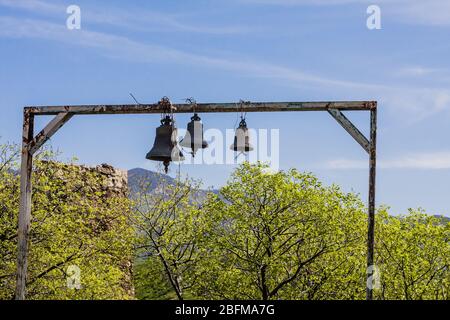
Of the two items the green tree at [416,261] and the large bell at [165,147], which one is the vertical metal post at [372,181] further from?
the green tree at [416,261]

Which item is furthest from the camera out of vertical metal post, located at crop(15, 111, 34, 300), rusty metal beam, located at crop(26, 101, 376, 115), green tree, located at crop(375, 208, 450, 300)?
green tree, located at crop(375, 208, 450, 300)

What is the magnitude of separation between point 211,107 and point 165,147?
4.40 feet

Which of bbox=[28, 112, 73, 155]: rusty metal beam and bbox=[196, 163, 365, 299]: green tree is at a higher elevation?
bbox=[28, 112, 73, 155]: rusty metal beam

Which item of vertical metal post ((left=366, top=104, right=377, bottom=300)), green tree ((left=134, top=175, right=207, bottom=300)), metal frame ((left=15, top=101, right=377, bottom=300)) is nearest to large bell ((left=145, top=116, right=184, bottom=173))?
metal frame ((left=15, top=101, right=377, bottom=300))

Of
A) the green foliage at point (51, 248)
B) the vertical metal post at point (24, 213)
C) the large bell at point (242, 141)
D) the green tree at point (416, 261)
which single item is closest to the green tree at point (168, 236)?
the green foliage at point (51, 248)

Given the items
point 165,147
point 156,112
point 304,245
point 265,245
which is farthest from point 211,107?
point 304,245

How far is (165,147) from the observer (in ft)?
→ 35.0

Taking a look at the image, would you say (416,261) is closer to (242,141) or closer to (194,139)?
(242,141)

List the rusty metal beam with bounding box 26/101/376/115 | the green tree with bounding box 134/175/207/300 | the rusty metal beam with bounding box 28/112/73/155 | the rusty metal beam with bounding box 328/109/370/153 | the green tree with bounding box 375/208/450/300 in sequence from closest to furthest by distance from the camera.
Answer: the rusty metal beam with bounding box 328/109/370/153 < the rusty metal beam with bounding box 26/101/376/115 < the rusty metal beam with bounding box 28/112/73/155 < the green tree with bounding box 375/208/450/300 < the green tree with bounding box 134/175/207/300

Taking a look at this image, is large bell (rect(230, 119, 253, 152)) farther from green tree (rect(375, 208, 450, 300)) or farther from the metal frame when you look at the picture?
green tree (rect(375, 208, 450, 300))

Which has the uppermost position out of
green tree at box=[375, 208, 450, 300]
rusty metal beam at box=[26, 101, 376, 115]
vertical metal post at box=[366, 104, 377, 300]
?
rusty metal beam at box=[26, 101, 376, 115]

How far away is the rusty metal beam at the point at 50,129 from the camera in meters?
12.0

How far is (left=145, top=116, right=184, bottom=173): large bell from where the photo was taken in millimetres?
10633
